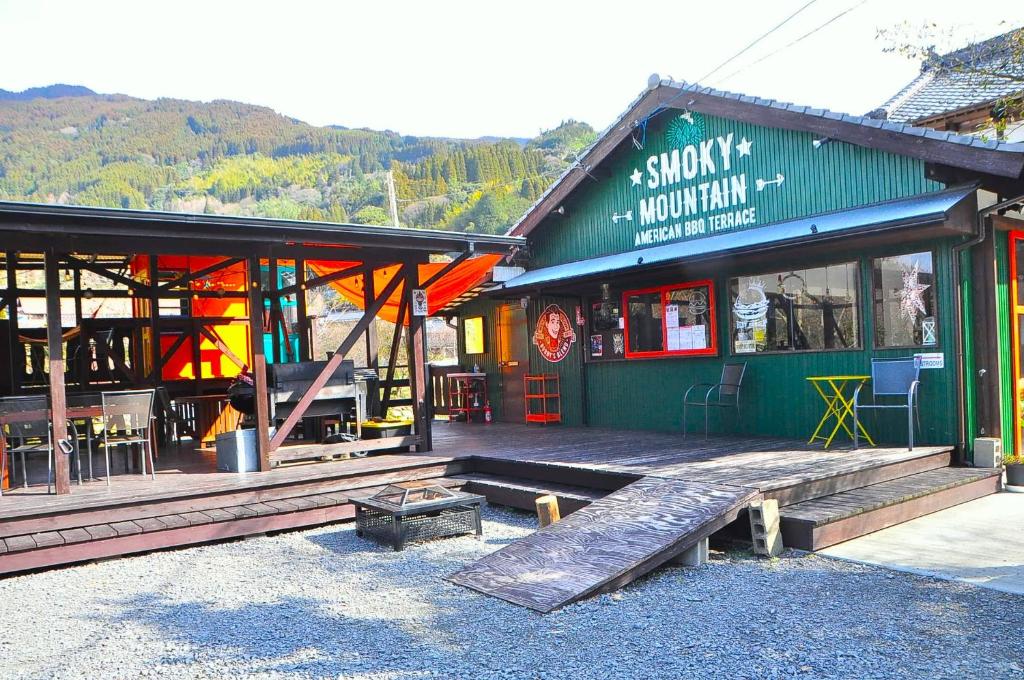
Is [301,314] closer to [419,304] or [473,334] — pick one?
[419,304]

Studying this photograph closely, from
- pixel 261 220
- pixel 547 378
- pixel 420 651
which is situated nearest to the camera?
pixel 420 651

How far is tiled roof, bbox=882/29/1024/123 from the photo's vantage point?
21.3 ft

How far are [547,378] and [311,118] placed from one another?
81124 millimetres

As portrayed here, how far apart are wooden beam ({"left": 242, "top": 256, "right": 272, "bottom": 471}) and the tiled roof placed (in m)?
6.00

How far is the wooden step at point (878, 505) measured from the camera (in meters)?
5.12

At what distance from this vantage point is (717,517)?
4957 mm

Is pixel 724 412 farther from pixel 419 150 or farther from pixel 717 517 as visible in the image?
pixel 419 150

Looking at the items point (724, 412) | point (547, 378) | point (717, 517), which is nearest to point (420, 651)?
point (717, 517)

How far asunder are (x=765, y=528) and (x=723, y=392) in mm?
3424

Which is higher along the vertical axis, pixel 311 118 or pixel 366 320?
pixel 311 118

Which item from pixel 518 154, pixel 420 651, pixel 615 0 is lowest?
pixel 420 651

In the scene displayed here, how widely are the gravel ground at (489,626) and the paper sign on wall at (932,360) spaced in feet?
9.81

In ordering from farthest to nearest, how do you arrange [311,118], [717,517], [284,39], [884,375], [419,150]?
[311,118], [419,150], [284,39], [884,375], [717,517]

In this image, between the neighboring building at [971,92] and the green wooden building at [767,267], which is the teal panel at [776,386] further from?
the neighboring building at [971,92]
